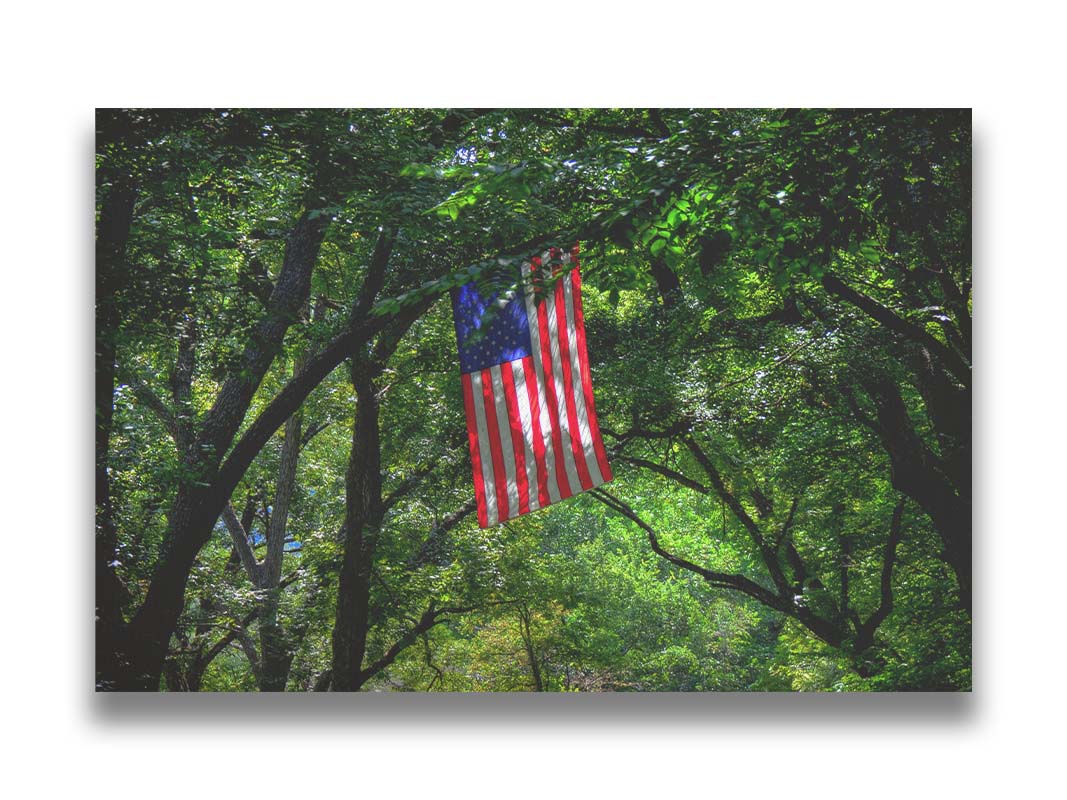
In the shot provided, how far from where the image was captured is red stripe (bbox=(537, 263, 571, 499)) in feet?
11.7

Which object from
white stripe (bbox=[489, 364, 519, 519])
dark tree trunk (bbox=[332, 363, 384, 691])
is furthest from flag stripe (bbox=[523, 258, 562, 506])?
dark tree trunk (bbox=[332, 363, 384, 691])

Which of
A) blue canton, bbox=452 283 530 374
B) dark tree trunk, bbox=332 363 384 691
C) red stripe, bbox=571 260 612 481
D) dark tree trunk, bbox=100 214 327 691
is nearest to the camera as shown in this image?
blue canton, bbox=452 283 530 374

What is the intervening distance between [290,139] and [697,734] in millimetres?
2911

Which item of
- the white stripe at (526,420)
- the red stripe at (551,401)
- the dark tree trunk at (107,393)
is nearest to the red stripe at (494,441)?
the white stripe at (526,420)

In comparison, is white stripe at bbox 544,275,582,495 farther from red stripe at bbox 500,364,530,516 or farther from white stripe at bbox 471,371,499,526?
white stripe at bbox 471,371,499,526

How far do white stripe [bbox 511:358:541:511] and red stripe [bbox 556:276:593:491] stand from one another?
6.7 inches

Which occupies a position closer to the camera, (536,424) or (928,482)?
(536,424)

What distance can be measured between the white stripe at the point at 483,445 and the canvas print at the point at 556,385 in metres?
0.01

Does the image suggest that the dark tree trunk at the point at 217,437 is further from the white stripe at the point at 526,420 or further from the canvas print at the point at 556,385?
the white stripe at the point at 526,420

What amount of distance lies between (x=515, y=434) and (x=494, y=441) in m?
0.09

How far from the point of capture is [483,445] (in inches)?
143

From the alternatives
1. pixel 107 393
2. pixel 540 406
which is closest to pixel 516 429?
pixel 540 406

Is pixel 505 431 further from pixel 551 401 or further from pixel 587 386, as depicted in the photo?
pixel 587 386
